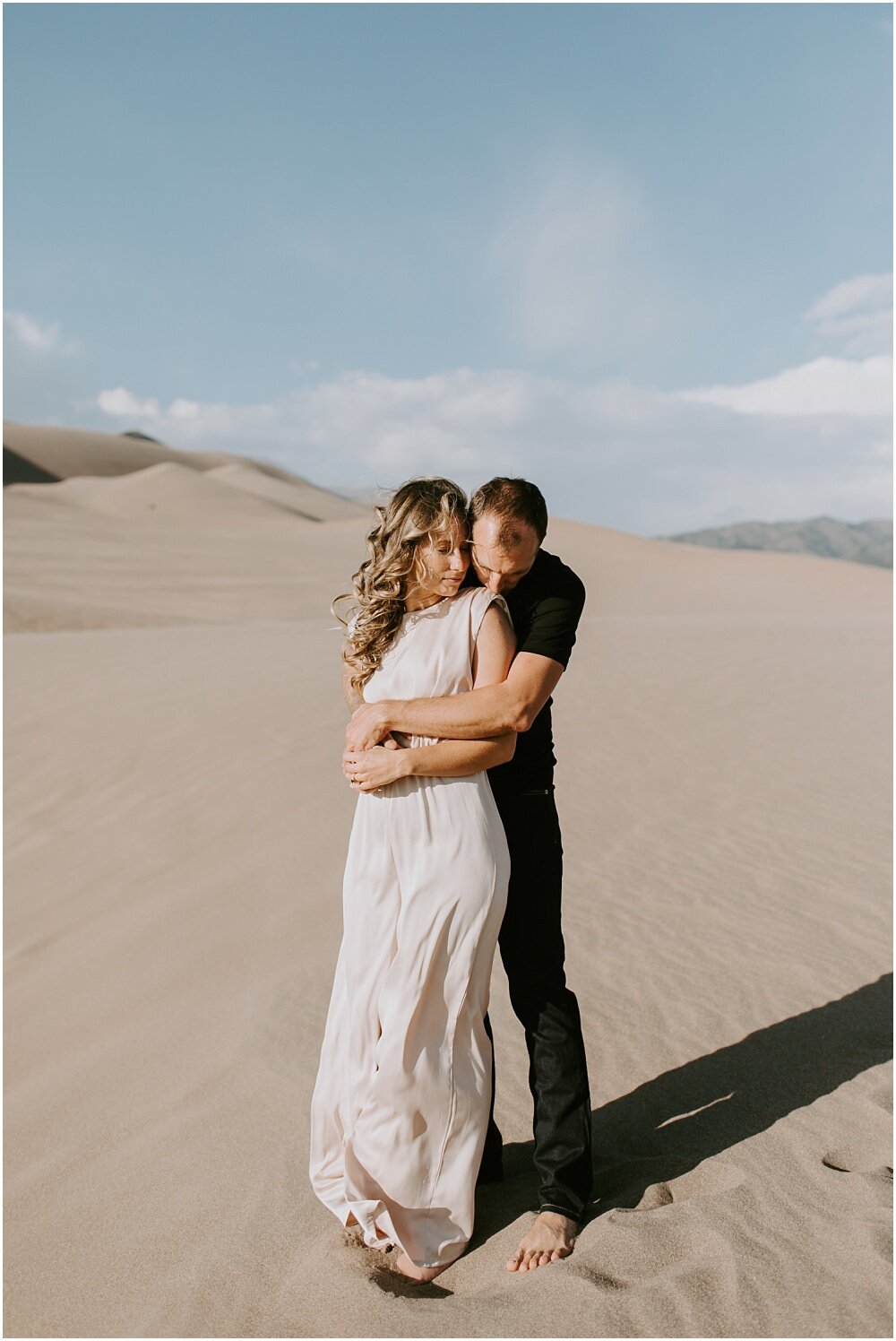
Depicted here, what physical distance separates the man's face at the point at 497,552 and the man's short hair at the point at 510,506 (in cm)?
1

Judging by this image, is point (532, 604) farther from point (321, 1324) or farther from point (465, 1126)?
point (321, 1324)

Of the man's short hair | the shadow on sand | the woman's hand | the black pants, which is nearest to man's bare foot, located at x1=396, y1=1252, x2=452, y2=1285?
the shadow on sand

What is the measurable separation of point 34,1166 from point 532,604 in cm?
296

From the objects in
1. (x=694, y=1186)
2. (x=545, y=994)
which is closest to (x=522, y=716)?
(x=545, y=994)

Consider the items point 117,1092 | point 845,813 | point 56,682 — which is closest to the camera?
point 117,1092

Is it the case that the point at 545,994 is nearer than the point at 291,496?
Yes

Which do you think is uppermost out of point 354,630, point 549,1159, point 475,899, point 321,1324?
point 354,630

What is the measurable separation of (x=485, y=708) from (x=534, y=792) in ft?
1.39

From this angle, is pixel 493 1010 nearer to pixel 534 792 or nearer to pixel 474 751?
pixel 534 792

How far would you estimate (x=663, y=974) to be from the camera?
5.24 metres

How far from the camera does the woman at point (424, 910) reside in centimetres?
291

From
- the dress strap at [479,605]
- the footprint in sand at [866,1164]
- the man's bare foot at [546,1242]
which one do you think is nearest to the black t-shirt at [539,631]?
the dress strap at [479,605]

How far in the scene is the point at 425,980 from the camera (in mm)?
2914

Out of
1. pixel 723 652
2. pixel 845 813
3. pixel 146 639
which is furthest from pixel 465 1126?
pixel 146 639
